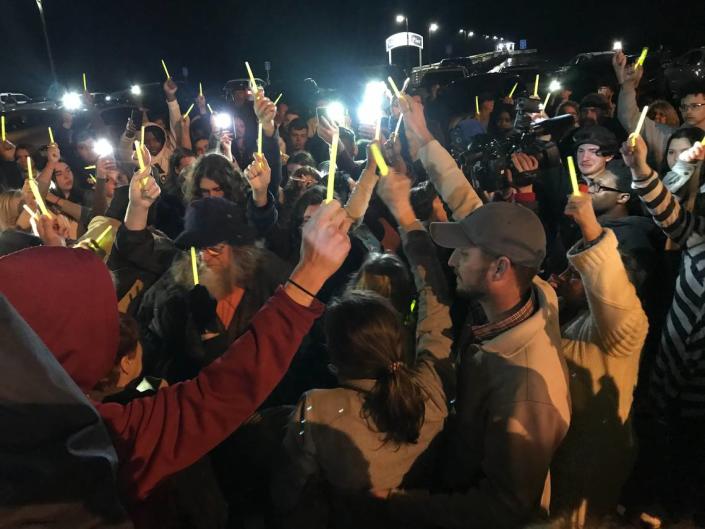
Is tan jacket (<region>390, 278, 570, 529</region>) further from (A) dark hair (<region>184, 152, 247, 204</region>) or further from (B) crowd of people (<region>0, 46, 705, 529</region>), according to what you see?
(A) dark hair (<region>184, 152, 247, 204</region>)

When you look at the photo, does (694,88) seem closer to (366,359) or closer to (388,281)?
(388,281)

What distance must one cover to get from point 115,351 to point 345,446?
98cm

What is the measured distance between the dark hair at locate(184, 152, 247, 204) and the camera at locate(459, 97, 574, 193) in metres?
2.23

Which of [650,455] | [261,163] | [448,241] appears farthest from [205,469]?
[650,455]

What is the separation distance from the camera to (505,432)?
1773mm

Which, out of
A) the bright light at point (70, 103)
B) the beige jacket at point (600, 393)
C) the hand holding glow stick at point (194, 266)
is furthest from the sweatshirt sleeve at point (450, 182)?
the bright light at point (70, 103)

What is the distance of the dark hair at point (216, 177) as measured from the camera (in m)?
4.22

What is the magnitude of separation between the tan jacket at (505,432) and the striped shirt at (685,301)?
1.57 meters

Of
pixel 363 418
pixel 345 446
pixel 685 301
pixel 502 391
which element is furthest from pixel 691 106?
pixel 345 446

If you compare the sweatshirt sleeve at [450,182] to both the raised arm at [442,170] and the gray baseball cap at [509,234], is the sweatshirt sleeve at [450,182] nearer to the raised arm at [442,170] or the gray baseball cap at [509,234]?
the raised arm at [442,170]

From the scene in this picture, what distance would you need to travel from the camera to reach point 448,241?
7.58 feet

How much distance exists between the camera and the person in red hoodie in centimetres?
119

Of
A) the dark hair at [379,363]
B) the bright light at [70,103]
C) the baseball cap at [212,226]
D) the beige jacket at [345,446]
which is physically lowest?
the beige jacket at [345,446]

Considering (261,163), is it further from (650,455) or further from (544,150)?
(650,455)
